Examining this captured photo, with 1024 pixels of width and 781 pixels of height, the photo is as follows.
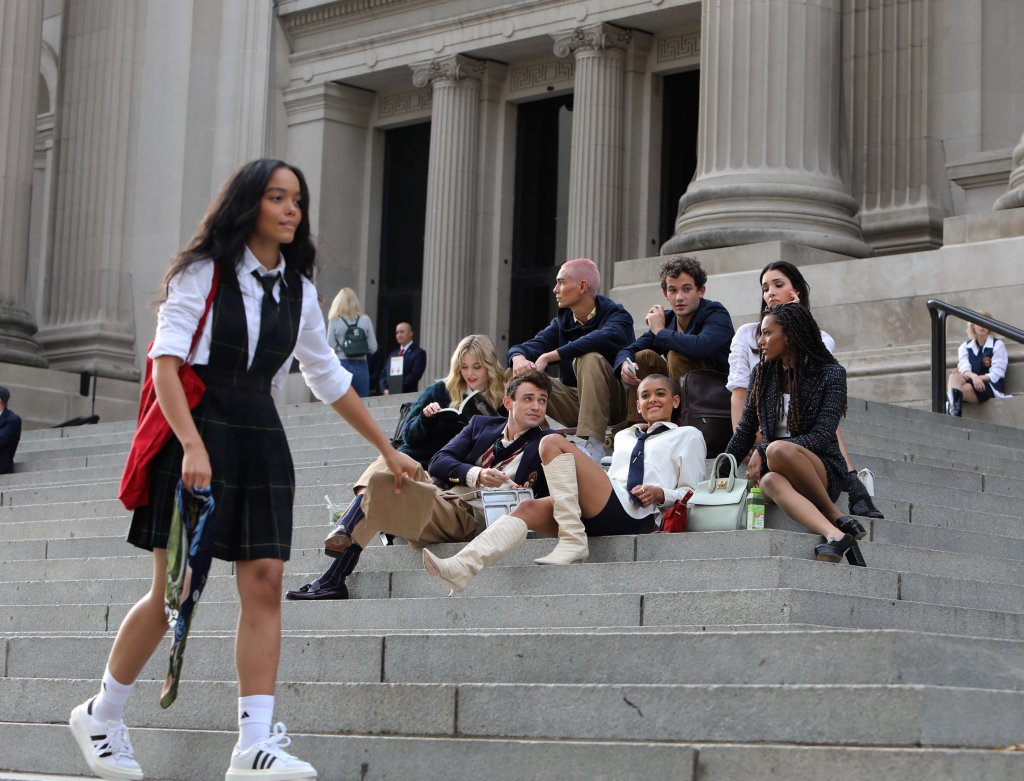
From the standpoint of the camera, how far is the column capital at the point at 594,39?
77.7ft

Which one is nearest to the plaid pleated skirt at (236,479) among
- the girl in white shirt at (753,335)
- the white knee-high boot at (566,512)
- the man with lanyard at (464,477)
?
the man with lanyard at (464,477)

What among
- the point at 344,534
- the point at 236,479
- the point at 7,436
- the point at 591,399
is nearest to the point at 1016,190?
the point at 591,399

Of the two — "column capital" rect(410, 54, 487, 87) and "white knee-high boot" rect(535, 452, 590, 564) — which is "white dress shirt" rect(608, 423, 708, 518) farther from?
"column capital" rect(410, 54, 487, 87)

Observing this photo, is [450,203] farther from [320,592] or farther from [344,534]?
[320,592]

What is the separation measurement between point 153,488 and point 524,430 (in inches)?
131

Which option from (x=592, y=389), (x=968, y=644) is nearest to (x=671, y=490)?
(x=592, y=389)

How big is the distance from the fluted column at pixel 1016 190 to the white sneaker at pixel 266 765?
1192 centimetres

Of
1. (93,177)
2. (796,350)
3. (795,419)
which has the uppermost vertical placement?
(93,177)

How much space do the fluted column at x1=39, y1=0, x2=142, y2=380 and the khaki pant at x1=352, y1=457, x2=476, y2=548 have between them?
57.3 feet

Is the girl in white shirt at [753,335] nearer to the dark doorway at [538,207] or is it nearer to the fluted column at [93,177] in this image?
the dark doorway at [538,207]

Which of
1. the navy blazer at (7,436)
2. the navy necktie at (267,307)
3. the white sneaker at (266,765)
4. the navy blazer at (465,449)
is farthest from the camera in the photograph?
the navy blazer at (7,436)

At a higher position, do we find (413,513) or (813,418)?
(813,418)

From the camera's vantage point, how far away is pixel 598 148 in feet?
77.5

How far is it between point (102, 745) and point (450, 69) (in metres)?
20.5
